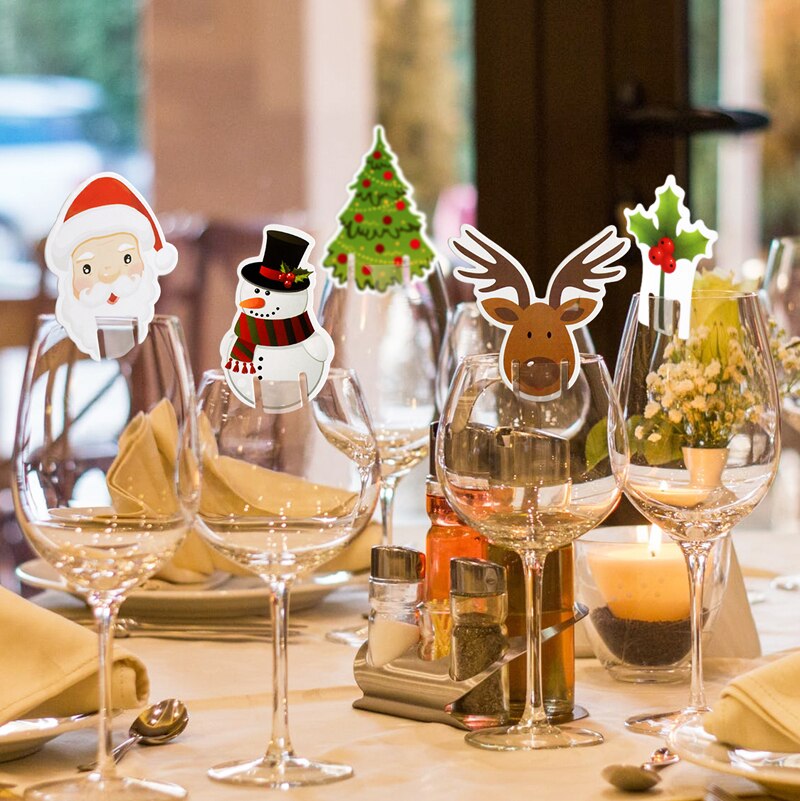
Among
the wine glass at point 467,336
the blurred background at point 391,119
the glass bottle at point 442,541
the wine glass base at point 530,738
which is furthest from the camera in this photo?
the blurred background at point 391,119

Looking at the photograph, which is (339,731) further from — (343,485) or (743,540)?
(743,540)

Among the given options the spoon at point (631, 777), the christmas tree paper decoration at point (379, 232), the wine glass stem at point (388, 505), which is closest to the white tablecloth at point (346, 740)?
the spoon at point (631, 777)

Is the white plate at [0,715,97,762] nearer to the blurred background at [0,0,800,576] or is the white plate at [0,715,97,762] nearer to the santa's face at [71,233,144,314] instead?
the santa's face at [71,233,144,314]

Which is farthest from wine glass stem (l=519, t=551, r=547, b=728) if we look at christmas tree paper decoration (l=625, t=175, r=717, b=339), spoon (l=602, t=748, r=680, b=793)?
christmas tree paper decoration (l=625, t=175, r=717, b=339)

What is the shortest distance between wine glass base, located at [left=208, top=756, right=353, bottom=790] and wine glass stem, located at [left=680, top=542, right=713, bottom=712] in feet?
0.73

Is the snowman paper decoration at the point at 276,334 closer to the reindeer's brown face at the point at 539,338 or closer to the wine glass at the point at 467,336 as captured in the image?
the reindeer's brown face at the point at 539,338

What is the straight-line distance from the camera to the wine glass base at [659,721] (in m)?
0.83

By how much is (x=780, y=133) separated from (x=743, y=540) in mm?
1768

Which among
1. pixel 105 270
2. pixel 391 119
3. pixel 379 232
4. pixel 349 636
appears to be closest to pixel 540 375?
pixel 105 270

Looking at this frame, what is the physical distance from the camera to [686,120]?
2182mm

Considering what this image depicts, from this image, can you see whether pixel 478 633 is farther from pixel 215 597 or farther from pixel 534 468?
pixel 215 597

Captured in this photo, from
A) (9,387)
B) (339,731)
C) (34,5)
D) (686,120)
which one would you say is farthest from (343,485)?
(34,5)

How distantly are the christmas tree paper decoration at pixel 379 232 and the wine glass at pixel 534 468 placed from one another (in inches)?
16.2

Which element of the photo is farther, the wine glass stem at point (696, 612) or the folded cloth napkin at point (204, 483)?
the wine glass stem at point (696, 612)
